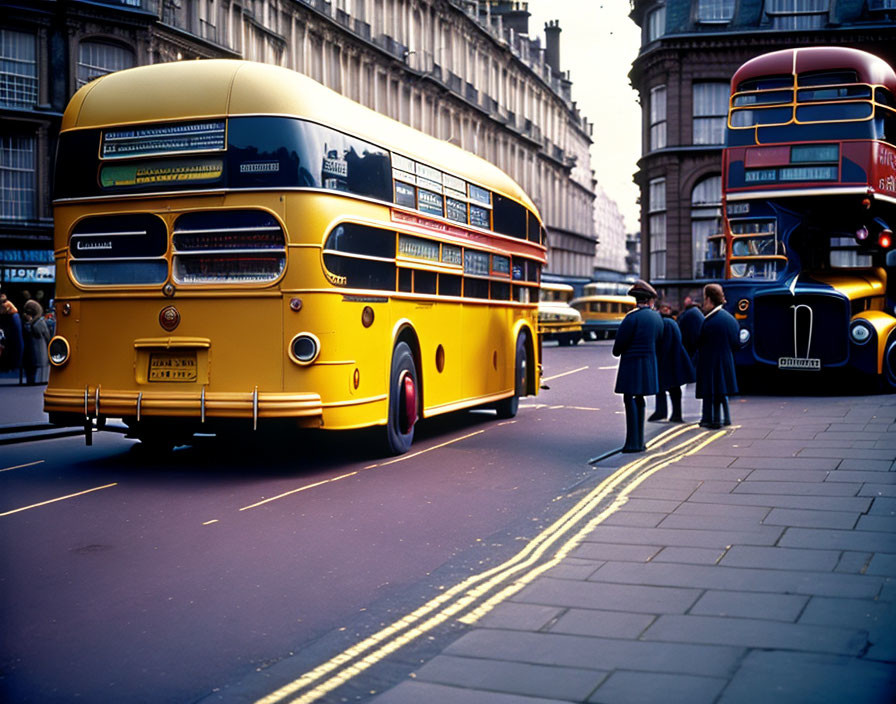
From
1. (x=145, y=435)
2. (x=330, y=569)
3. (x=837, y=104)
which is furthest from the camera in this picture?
(x=837, y=104)

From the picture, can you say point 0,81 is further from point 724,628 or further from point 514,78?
point 514,78

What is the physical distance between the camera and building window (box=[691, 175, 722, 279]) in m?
44.7

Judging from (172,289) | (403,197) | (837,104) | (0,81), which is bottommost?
(172,289)

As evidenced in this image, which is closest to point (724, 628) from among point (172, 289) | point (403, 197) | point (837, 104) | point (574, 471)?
point (574, 471)

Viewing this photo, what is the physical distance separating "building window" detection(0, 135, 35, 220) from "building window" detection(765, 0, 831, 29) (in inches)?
1086

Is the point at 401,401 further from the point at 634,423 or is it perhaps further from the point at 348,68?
the point at 348,68

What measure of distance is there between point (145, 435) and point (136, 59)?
25.9m

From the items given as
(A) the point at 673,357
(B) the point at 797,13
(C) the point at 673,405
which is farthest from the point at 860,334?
(B) the point at 797,13

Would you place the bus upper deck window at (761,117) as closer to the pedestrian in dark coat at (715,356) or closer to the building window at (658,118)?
the pedestrian in dark coat at (715,356)

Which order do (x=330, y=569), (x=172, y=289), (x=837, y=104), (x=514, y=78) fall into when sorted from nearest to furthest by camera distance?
(x=330, y=569) < (x=172, y=289) < (x=837, y=104) < (x=514, y=78)

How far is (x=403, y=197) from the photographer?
39.8 ft

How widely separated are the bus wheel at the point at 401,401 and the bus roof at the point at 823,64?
36.0 ft

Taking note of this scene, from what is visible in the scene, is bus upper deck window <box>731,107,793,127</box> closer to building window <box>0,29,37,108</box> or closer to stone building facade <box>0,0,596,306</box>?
stone building facade <box>0,0,596,306</box>

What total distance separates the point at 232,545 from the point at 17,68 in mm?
29892
